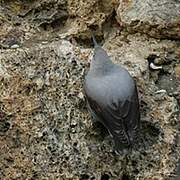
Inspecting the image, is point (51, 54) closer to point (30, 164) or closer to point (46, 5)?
point (46, 5)

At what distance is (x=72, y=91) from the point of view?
211 centimetres

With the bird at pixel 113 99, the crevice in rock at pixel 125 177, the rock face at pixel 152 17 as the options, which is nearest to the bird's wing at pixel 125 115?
the bird at pixel 113 99

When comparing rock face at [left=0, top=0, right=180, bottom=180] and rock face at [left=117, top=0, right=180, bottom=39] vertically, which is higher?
rock face at [left=117, top=0, right=180, bottom=39]

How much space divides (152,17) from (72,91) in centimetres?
41

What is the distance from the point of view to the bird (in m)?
2.01

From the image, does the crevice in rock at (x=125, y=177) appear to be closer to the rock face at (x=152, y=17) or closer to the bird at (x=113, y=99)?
the bird at (x=113, y=99)

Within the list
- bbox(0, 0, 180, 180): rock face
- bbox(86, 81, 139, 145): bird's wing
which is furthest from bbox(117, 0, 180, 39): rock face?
bbox(86, 81, 139, 145): bird's wing

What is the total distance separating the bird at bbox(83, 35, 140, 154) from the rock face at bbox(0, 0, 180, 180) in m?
0.05

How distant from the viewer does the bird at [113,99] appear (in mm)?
2006

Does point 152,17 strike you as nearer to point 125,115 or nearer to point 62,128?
point 125,115

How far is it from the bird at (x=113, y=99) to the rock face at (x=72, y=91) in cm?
5

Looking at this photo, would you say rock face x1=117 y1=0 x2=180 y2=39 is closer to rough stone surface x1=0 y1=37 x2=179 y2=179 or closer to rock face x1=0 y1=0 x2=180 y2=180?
rock face x1=0 y1=0 x2=180 y2=180

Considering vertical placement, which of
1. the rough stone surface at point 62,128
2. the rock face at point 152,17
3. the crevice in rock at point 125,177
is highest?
the rock face at point 152,17

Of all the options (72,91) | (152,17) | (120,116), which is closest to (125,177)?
(120,116)
